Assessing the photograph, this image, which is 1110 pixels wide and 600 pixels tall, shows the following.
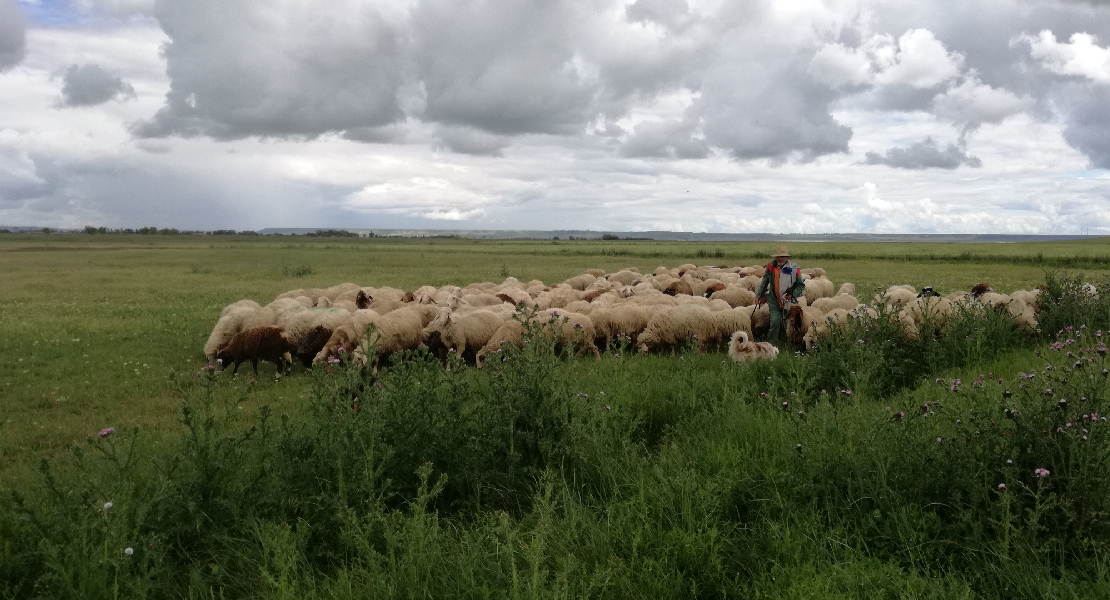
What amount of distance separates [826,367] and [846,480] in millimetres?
3423

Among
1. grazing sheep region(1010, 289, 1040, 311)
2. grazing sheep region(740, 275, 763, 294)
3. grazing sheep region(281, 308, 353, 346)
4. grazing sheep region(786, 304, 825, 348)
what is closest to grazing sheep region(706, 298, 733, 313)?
grazing sheep region(786, 304, 825, 348)

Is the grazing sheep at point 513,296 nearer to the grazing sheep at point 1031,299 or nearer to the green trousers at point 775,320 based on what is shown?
the green trousers at point 775,320

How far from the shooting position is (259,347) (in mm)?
11164

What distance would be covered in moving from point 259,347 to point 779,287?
950 centimetres

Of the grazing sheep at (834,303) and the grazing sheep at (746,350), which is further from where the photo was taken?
the grazing sheep at (834,303)

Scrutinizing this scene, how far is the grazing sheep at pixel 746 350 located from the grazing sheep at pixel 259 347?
25.2 ft

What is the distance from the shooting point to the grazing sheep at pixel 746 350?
377 inches

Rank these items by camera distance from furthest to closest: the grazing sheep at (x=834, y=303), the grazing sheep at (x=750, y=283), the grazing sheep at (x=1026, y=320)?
the grazing sheep at (x=750, y=283), the grazing sheep at (x=834, y=303), the grazing sheep at (x=1026, y=320)

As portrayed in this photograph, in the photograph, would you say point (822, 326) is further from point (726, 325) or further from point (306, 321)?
point (306, 321)

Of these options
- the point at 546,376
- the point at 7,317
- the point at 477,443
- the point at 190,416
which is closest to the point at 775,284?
the point at 546,376

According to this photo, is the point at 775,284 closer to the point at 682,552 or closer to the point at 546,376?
the point at 546,376

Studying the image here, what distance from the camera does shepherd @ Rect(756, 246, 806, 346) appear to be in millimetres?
11891

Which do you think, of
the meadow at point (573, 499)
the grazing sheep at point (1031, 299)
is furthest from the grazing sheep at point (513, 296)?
the grazing sheep at point (1031, 299)

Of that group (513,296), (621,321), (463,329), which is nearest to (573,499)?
(463,329)
